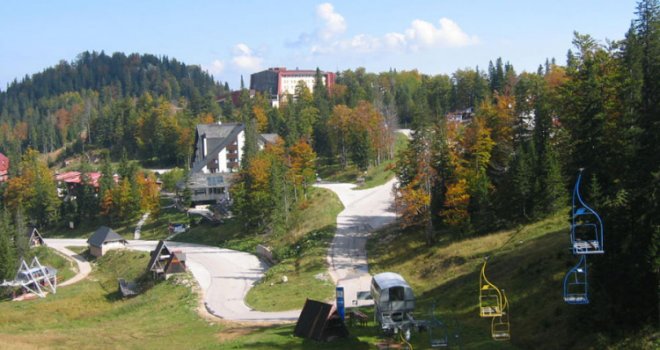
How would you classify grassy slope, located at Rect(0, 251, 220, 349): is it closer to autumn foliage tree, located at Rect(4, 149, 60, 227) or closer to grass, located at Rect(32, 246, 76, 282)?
grass, located at Rect(32, 246, 76, 282)

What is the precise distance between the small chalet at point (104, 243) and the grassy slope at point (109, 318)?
530 centimetres

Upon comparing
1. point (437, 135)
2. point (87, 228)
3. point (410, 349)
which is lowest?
point (87, 228)

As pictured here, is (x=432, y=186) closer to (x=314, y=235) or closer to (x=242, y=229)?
(x=314, y=235)

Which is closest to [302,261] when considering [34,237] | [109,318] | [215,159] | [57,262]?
[109,318]

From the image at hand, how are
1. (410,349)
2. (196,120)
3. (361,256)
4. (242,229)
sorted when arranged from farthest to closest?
(196,120) < (242,229) < (361,256) < (410,349)

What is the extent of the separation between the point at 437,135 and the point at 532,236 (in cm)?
1387

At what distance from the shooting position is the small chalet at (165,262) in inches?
1992

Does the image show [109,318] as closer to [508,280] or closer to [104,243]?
[508,280]

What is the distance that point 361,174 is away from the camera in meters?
82.2

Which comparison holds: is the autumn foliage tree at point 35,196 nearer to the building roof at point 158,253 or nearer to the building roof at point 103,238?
the building roof at point 103,238

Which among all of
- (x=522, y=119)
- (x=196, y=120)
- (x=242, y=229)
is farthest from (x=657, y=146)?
(x=196, y=120)

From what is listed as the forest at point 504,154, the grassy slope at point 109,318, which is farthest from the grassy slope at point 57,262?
the forest at point 504,154

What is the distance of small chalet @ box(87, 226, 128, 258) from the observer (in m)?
67.4

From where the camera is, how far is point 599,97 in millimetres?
25734
